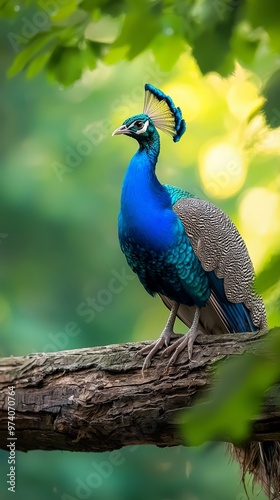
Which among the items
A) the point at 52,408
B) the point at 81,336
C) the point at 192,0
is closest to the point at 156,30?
the point at 192,0

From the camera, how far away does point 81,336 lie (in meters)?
3.91

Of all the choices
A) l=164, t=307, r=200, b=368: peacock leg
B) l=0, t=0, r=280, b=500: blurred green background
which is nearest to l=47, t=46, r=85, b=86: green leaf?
l=164, t=307, r=200, b=368: peacock leg

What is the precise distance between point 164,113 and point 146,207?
254mm

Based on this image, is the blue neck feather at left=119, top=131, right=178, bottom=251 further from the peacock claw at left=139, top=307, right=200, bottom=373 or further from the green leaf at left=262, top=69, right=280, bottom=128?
the green leaf at left=262, top=69, right=280, bottom=128

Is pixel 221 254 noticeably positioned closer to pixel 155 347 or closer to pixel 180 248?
pixel 180 248

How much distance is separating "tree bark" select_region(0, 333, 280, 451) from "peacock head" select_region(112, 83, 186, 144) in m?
0.53

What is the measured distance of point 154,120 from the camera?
193 cm

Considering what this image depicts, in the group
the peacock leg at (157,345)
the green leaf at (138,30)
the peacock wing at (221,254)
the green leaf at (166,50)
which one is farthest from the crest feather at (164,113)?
the green leaf at (138,30)

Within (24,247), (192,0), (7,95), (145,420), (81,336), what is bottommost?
(145,420)

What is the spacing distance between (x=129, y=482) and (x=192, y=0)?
9.53 feet

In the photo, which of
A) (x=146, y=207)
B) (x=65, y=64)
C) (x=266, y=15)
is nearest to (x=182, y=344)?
(x=146, y=207)

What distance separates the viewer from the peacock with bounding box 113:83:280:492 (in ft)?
6.03

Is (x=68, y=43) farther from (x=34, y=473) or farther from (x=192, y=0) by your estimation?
(x=34, y=473)

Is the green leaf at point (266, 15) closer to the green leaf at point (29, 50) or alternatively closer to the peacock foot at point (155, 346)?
the green leaf at point (29, 50)
